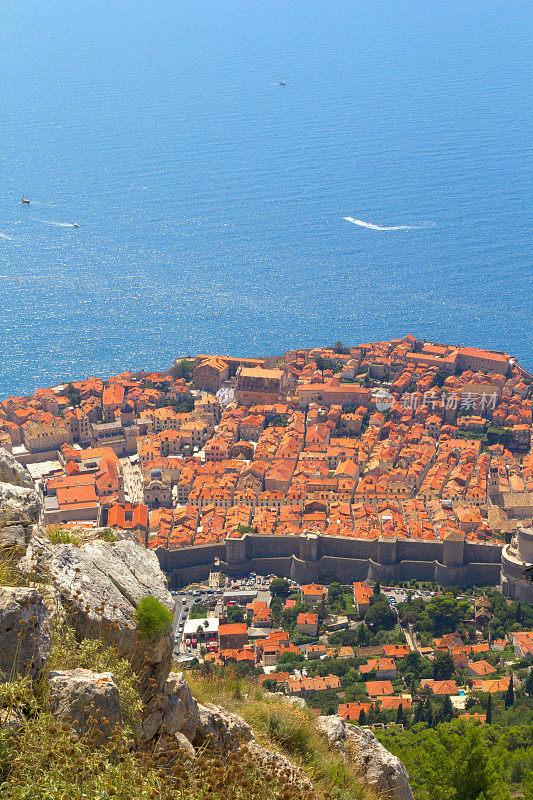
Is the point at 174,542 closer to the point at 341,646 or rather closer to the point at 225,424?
the point at 341,646

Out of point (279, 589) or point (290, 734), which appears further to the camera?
point (279, 589)

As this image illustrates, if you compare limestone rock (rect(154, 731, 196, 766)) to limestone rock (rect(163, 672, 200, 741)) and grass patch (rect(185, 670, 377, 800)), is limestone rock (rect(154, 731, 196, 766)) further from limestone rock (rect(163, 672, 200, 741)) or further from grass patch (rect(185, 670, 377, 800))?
grass patch (rect(185, 670, 377, 800))

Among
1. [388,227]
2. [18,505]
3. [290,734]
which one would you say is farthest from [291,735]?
[388,227]

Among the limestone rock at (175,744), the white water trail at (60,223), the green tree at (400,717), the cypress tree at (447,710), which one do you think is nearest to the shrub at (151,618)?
the limestone rock at (175,744)

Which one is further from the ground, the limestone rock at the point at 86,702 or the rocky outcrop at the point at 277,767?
the limestone rock at the point at 86,702

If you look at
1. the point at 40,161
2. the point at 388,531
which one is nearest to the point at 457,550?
the point at 388,531

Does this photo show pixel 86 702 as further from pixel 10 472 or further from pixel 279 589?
pixel 279 589

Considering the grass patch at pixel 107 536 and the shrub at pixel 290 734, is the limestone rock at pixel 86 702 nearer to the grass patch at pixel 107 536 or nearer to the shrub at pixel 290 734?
the grass patch at pixel 107 536

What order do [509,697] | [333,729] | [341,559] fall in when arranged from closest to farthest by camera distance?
[333,729] < [509,697] < [341,559]
